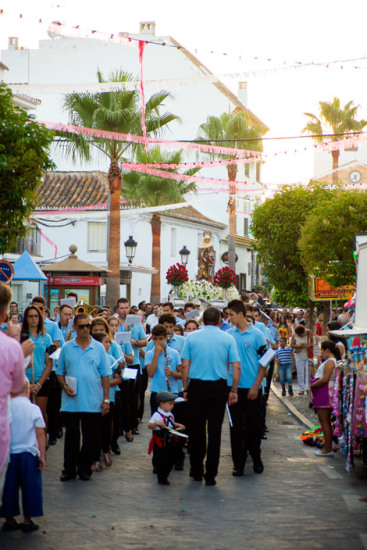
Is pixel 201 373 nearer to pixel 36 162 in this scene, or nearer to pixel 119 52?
pixel 36 162

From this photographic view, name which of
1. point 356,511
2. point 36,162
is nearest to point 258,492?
point 356,511

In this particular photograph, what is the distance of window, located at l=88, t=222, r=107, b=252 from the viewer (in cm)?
4691

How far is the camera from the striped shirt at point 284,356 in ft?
65.2

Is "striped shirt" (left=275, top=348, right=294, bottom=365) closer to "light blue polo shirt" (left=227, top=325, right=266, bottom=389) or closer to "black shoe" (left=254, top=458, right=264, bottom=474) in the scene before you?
"light blue polo shirt" (left=227, top=325, right=266, bottom=389)

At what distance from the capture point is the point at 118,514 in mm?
7539

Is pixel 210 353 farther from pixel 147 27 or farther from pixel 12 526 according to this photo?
pixel 147 27

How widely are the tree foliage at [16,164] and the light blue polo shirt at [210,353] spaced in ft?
18.6

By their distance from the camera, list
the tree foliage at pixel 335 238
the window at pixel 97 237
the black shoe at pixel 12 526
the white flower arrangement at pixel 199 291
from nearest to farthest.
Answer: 1. the black shoe at pixel 12 526
2. the tree foliage at pixel 335 238
3. the white flower arrangement at pixel 199 291
4. the window at pixel 97 237

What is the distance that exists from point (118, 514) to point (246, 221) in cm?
6494

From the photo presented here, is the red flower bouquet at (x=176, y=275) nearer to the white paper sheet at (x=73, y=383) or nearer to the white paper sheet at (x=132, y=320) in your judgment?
the white paper sheet at (x=132, y=320)

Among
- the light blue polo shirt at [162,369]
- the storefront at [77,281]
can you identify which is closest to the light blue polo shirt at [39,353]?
the light blue polo shirt at [162,369]

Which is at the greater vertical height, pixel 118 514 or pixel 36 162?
pixel 36 162

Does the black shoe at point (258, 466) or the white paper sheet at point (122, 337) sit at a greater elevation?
the white paper sheet at point (122, 337)

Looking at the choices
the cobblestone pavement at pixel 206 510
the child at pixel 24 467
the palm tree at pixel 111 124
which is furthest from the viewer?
the palm tree at pixel 111 124
